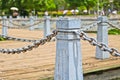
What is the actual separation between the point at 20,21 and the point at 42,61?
62.9 ft

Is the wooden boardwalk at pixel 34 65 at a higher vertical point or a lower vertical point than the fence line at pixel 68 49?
lower

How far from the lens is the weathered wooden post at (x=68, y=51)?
5.21 metres

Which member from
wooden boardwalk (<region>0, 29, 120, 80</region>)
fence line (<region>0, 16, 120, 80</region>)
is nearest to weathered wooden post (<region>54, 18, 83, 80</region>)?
fence line (<region>0, 16, 120, 80</region>)

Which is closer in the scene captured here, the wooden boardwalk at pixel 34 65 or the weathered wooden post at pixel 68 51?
the weathered wooden post at pixel 68 51

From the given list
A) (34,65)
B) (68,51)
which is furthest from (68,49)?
(34,65)

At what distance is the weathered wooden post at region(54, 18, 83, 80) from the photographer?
205 inches

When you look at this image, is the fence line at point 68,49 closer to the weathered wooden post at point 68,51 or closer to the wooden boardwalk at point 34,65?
the weathered wooden post at point 68,51

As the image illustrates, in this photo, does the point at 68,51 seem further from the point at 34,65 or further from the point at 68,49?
the point at 34,65

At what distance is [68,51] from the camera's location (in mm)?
5270

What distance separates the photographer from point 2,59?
392 inches

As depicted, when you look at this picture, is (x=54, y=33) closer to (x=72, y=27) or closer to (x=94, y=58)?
(x=72, y=27)

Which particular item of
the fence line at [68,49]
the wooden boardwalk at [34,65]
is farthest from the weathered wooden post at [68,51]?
the wooden boardwalk at [34,65]

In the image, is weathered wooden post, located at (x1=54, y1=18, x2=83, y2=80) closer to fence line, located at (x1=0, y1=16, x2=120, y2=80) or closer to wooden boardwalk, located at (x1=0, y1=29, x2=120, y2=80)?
fence line, located at (x1=0, y1=16, x2=120, y2=80)

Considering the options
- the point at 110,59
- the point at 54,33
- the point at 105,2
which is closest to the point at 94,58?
the point at 110,59
